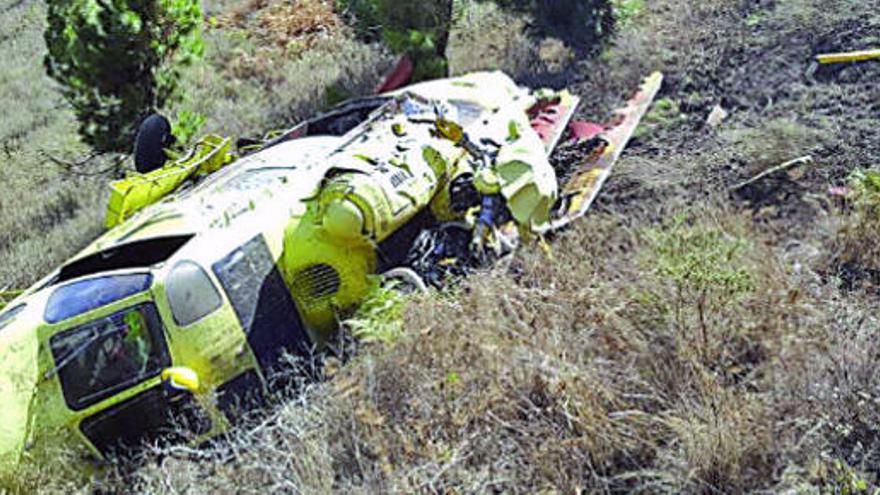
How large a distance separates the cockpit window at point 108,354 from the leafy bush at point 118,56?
258 inches

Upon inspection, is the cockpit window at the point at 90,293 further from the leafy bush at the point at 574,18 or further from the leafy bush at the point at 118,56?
the leafy bush at the point at 574,18

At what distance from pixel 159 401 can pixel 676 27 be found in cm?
921

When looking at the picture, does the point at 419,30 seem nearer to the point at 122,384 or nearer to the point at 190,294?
the point at 190,294

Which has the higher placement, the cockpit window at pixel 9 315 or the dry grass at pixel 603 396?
the cockpit window at pixel 9 315

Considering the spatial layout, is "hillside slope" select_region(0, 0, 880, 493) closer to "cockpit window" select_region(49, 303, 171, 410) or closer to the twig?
the twig

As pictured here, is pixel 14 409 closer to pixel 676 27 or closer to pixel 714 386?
pixel 714 386

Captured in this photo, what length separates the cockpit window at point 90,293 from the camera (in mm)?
5445

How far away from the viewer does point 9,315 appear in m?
5.69

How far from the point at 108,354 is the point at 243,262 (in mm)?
1015

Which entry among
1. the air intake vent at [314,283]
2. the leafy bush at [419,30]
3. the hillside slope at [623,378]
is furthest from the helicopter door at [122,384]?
the leafy bush at [419,30]

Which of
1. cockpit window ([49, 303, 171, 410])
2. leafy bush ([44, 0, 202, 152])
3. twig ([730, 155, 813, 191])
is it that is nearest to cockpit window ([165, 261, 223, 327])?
cockpit window ([49, 303, 171, 410])

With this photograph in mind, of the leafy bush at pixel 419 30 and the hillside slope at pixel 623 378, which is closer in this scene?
the hillside slope at pixel 623 378

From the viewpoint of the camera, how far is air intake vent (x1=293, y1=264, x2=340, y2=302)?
6191mm

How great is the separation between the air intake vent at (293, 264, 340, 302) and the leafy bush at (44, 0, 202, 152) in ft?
20.1
